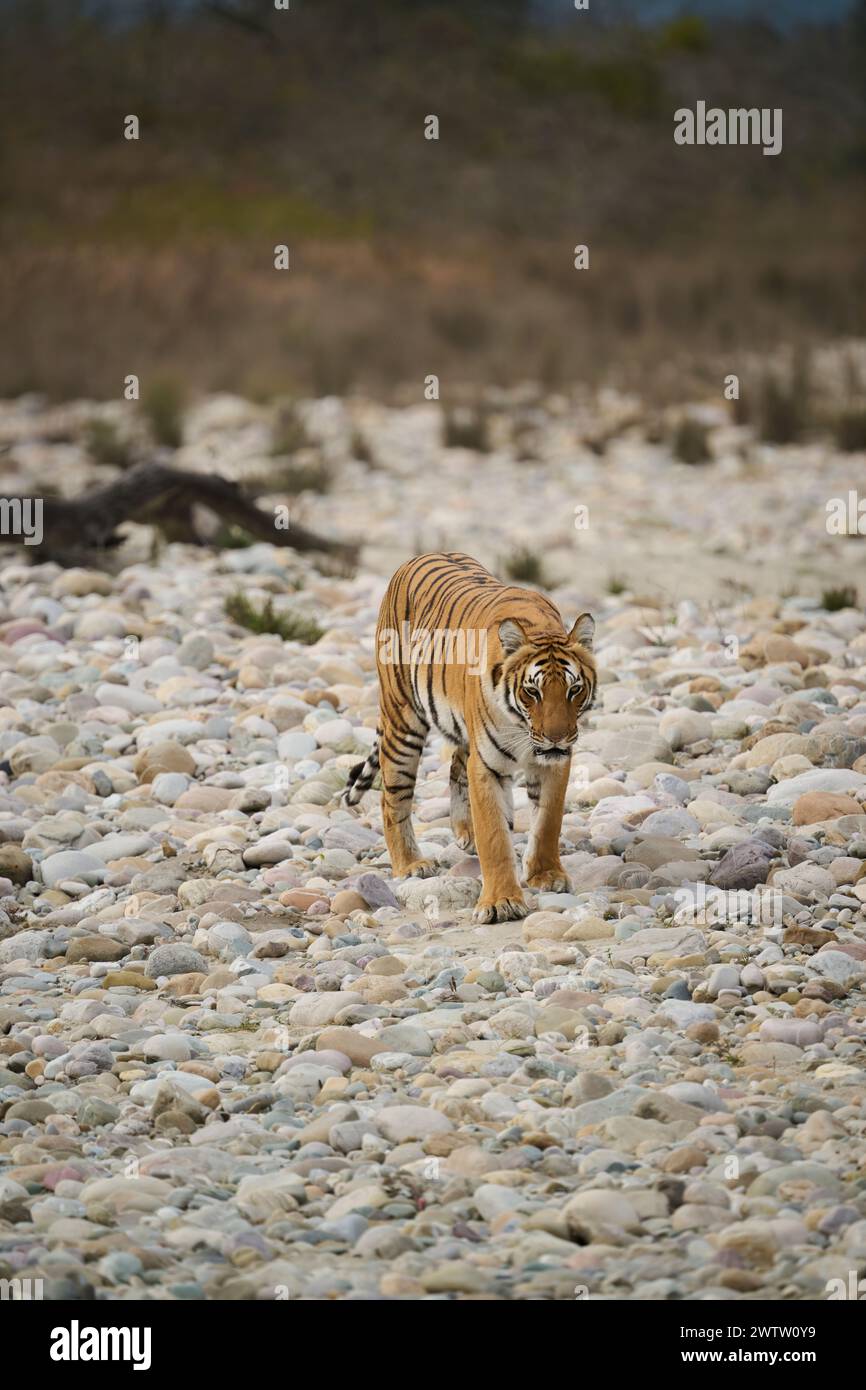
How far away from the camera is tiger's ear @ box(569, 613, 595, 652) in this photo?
573cm

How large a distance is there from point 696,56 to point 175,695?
44278mm

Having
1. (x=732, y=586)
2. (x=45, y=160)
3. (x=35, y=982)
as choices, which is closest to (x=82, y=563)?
(x=732, y=586)

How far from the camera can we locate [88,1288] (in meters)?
3.82

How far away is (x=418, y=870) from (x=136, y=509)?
5.64m

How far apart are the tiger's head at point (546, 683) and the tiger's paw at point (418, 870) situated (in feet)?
2.77

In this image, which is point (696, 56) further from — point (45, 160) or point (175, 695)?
point (175, 695)

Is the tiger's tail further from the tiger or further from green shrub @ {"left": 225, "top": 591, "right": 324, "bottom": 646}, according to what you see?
green shrub @ {"left": 225, "top": 591, "right": 324, "bottom": 646}

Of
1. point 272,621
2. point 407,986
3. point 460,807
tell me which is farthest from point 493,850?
point 272,621

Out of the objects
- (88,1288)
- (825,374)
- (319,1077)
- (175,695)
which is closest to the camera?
(88,1288)

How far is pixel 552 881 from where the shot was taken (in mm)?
6055

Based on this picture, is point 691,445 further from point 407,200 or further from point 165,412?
point 407,200

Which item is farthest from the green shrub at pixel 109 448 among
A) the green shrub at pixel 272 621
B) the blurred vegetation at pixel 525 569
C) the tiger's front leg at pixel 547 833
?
the tiger's front leg at pixel 547 833

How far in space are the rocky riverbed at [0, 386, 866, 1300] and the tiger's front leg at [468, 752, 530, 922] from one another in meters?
0.10

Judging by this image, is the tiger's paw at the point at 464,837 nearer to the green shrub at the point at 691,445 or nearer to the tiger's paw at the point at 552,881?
the tiger's paw at the point at 552,881
